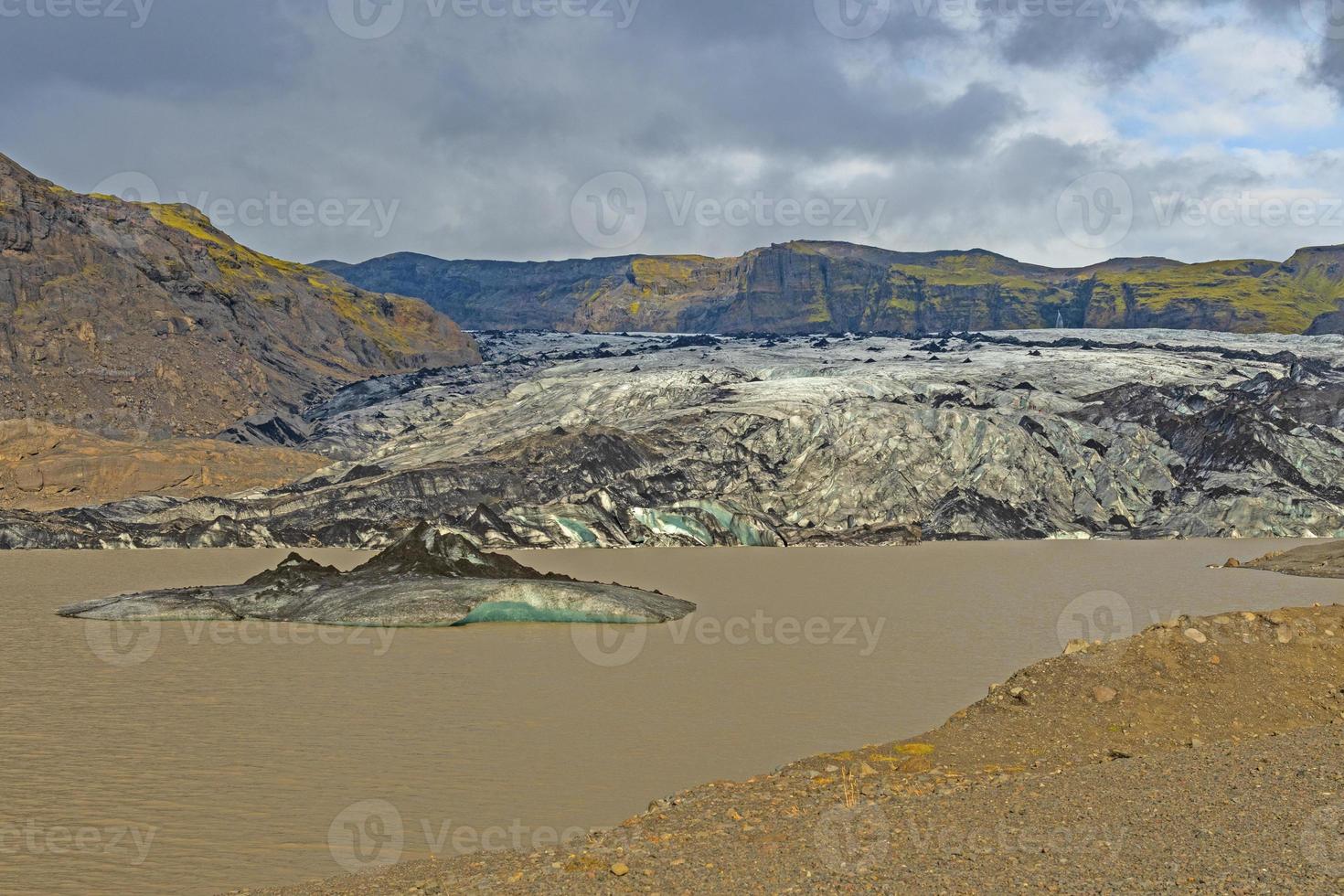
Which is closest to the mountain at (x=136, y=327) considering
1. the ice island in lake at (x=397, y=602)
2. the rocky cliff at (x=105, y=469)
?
the rocky cliff at (x=105, y=469)

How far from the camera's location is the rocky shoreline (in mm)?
7695

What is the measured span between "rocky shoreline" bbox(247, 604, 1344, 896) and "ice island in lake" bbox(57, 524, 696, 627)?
11492 millimetres

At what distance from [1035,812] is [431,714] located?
27.0 feet

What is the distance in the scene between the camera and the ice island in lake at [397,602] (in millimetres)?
23375

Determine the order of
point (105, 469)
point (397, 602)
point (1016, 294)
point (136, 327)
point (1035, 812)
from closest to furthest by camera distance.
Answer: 1. point (1035, 812)
2. point (397, 602)
3. point (105, 469)
4. point (136, 327)
5. point (1016, 294)

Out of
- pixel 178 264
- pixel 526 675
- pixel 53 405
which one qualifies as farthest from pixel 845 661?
pixel 178 264

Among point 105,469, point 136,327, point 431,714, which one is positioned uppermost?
point 136,327

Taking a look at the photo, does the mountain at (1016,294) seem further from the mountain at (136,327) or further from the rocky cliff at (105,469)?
the rocky cliff at (105,469)

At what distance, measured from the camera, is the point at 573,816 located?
10.7 meters

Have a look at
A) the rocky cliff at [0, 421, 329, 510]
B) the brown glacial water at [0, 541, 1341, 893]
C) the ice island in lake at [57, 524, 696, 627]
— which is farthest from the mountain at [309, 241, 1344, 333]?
the ice island in lake at [57, 524, 696, 627]

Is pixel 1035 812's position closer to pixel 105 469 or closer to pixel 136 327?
pixel 105 469

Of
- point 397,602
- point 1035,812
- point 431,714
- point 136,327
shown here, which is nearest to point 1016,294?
point 136,327

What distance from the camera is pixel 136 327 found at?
82062 mm

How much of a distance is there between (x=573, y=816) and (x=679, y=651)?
9461mm
